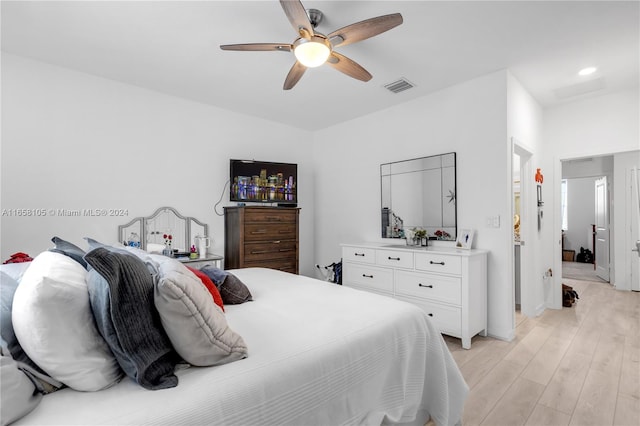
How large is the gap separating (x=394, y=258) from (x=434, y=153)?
1.32m

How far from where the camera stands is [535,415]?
5.85 feet

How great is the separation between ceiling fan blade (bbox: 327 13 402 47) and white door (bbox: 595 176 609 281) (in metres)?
5.72

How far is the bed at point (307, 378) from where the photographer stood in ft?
2.68

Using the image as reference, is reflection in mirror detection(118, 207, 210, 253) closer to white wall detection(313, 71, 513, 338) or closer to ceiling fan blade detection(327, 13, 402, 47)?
white wall detection(313, 71, 513, 338)

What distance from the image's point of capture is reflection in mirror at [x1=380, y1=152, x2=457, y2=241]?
134 inches

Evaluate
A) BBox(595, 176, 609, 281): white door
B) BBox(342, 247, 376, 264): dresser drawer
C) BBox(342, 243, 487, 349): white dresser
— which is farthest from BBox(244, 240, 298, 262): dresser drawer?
BBox(595, 176, 609, 281): white door

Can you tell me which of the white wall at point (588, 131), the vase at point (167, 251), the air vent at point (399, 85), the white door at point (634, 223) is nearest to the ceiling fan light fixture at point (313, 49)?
the air vent at point (399, 85)

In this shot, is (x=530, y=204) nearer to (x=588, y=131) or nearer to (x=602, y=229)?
(x=588, y=131)

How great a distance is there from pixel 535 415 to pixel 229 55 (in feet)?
11.2

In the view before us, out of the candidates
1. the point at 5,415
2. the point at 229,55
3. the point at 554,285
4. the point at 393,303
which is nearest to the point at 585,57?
the point at 554,285

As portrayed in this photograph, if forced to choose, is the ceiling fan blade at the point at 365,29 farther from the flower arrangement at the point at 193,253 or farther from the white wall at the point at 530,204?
the flower arrangement at the point at 193,253

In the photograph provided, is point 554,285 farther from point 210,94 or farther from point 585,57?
point 210,94

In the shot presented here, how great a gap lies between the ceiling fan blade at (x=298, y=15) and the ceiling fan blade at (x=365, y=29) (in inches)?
6.9

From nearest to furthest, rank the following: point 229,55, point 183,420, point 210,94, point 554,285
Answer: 1. point 183,420
2. point 229,55
3. point 210,94
4. point 554,285
